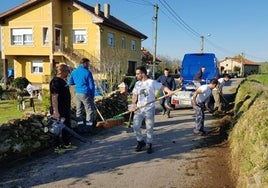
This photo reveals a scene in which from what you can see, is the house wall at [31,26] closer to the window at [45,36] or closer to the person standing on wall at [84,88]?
the window at [45,36]

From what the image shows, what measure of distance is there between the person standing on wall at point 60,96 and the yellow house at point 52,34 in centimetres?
2726

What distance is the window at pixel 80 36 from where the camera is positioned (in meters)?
36.8

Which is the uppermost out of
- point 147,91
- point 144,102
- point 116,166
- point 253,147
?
point 147,91

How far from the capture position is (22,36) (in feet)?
124

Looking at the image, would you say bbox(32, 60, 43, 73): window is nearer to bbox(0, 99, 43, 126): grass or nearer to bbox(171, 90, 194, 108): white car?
bbox(0, 99, 43, 126): grass

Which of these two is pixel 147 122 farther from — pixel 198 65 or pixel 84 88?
pixel 198 65

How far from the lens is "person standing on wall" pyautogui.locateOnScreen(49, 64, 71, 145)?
7.90 m

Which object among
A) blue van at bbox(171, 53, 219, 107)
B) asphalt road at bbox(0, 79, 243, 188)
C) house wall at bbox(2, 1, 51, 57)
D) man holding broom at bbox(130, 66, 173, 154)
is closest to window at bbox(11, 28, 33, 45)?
house wall at bbox(2, 1, 51, 57)

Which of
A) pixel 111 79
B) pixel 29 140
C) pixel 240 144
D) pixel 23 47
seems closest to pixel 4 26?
pixel 23 47

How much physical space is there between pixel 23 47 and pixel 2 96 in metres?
9.95

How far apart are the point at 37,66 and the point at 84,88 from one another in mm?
31344

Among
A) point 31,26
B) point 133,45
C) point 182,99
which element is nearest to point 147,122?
point 182,99

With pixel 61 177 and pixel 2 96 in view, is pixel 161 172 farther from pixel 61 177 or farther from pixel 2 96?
pixel 2 96

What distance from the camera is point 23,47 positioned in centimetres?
3797
